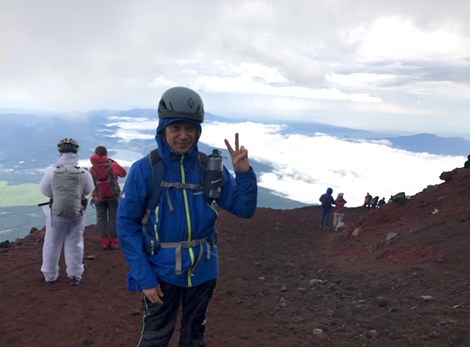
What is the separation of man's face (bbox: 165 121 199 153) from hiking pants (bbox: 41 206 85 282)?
4644mm

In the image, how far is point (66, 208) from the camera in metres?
6.23

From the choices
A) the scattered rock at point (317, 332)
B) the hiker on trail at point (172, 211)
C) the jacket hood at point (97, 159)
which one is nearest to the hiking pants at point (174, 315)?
the hiker on trail at point (172, 211)

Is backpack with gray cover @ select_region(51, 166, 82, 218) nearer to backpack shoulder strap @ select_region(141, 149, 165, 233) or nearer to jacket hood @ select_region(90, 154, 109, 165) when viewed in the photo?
jacket hood @ select_region(90, 154, 109, 165)

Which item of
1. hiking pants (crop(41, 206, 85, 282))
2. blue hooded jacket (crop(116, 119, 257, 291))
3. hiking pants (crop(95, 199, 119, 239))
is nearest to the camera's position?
blue hooded jacket (crop(116, 119, 257, 291))

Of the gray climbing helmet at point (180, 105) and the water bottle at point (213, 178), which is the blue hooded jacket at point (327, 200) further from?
the gray climbing helmet at point (180, 105)

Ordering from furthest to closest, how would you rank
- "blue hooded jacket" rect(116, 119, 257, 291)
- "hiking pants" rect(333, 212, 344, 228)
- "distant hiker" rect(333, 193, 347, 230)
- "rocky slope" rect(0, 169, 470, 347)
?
"hiking pants" rect(333, 212, 344, 228) < "distant hiker" rect(333, 193, 347, 230) < "rocky slope" rect(0, 169, 470, 347) < "blue hooded jacket" rect(116, 119, 257, 291)

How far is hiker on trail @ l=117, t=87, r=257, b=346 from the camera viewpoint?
10.00 feet

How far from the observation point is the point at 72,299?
20.8ft

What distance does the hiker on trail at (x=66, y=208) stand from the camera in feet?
20.5

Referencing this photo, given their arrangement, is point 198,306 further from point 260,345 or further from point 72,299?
point 72,299

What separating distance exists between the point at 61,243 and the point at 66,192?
1.36m

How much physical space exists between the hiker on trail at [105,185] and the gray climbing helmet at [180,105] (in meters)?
5.65

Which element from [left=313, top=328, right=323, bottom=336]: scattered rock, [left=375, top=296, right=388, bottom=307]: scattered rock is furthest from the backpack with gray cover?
[left=375, top=296, right=388, bottom=307]: scattered rock

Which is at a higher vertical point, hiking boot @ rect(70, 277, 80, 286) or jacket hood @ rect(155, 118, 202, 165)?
jacket hood @ rect(155, 118, 202, 165)
